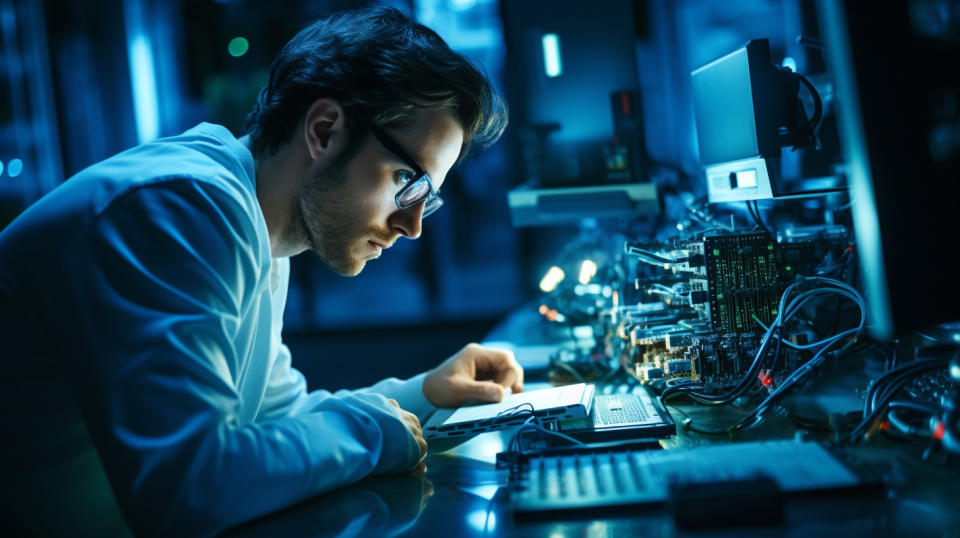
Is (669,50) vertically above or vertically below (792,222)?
above

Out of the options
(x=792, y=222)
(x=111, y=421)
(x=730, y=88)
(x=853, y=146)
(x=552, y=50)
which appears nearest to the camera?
(x=853, y=146)

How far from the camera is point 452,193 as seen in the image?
5.91 metres

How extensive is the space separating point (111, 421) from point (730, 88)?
1247 millimetres

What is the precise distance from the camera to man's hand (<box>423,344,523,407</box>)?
4.07ft

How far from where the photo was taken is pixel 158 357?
2.46ft

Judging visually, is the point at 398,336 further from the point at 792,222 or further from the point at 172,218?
the point at 172,218

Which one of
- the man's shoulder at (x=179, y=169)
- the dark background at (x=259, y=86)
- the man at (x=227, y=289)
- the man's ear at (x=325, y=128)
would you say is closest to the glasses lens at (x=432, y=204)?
the man at (x=227, y=289)

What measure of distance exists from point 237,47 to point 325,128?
5358 millimetres

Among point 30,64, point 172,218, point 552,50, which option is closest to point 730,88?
point 552,50

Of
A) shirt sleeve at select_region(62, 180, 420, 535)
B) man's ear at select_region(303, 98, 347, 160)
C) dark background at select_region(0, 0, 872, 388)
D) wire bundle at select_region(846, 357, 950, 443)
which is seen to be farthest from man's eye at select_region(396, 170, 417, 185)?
dark background at select_region(0, 0, 872, 388)

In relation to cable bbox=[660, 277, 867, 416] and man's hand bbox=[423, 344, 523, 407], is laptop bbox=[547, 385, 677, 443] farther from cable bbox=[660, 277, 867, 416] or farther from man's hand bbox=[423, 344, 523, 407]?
man's hand bbox=[423, 344, 523, 407]

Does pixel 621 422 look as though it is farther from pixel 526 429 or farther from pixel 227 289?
pixel 227 289

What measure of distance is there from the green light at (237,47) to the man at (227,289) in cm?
502

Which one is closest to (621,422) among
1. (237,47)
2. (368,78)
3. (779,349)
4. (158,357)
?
(779,349)
